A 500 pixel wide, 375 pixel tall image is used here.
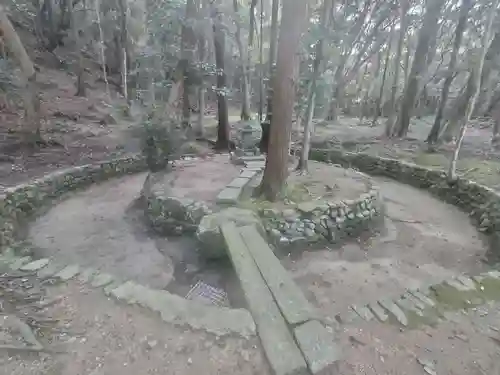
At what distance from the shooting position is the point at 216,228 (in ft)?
13.4

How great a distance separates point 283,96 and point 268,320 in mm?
3085

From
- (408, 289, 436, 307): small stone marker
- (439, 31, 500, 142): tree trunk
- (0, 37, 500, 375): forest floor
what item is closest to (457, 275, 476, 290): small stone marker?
(0, 37, 500, 375): forest floor

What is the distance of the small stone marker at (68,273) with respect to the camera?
3.07 meters

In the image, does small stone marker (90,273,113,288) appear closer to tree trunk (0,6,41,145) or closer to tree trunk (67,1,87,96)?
tree trunk (0,6,41,145)

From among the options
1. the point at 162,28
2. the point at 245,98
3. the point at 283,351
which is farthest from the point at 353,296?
the point at 162,28

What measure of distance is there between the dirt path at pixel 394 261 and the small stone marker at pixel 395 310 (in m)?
0.50

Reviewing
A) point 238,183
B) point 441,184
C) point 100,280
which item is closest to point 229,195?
point 238,183

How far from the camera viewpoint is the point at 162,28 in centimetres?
778

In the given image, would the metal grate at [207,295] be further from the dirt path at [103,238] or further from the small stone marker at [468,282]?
the small stone marker at [468,282]

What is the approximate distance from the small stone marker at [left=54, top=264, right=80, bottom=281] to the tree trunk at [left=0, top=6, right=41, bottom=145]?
5834 mm

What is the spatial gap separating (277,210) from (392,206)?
268 centimetres

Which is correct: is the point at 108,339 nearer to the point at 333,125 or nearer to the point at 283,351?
the point at 283,351

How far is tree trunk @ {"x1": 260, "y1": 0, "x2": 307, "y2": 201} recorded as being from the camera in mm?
4277

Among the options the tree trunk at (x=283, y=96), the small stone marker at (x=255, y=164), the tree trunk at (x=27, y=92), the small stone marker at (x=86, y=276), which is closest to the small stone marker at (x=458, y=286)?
the tree trunk at (x=283, y=96)
